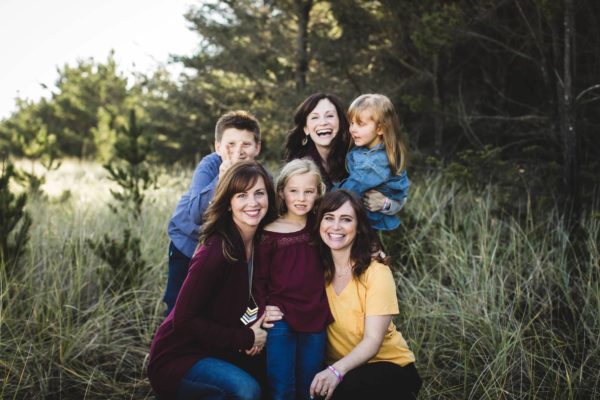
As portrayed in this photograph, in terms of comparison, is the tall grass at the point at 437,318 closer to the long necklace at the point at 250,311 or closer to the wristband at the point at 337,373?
the wristband at the point at 337,373

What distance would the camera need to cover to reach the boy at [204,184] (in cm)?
313

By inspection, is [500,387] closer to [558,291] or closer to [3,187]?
[558,291]

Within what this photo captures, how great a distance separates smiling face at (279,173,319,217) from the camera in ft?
9.16

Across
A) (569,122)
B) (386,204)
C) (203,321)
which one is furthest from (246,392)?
(569,122)

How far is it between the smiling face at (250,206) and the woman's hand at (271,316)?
0.46 metres

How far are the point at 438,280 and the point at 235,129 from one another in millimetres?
2360

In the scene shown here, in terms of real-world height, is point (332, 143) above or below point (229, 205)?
above

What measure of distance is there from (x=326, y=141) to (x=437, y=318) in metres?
1.69

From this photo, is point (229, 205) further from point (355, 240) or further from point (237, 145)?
point (355, 240)

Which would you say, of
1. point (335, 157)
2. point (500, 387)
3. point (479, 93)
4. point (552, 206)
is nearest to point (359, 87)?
point (479, 93)

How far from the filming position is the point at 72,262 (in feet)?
15.9

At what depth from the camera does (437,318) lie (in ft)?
12.8

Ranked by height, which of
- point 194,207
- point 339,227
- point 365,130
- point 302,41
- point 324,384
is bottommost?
point 324,384

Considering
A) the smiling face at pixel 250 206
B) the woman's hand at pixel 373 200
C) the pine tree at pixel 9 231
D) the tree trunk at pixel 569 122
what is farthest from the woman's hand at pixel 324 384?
the tree trunk at pixel 569 122
